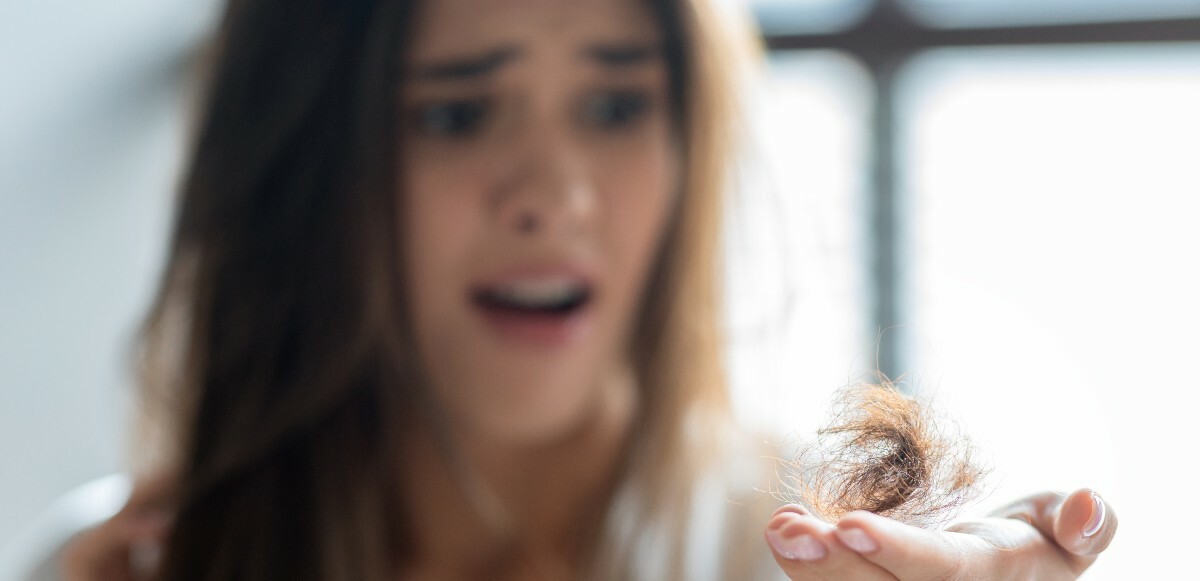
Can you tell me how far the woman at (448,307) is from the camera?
0.78 meters

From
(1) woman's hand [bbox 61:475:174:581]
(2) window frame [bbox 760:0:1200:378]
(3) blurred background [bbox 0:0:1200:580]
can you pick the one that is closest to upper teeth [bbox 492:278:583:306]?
(1) woman's hand [bbox 61:475:174:581]

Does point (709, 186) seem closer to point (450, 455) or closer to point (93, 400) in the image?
point (450, 455)

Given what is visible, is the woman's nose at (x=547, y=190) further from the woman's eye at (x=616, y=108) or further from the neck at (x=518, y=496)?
the neck at (x=518, y=496)

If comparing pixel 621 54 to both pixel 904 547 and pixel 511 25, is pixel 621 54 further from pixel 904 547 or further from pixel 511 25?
pixel 904 547

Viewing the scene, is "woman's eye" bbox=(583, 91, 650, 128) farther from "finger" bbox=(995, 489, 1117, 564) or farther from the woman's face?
"finger" bbox=(995, 489, 1117, 564)

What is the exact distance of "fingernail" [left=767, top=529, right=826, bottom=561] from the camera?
0.30 meters

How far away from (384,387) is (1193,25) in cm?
145

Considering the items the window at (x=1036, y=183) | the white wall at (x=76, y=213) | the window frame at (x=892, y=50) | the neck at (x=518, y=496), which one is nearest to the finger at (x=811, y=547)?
the neck at (x=518, y=496)

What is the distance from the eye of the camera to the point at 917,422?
1.23 feet

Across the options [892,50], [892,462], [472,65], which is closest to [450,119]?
[472,65]

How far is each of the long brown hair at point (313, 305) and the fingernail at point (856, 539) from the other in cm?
57

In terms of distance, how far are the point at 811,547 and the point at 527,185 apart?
19.6 inches

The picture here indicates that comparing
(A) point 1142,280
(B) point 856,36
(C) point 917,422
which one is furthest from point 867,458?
(B) point 856,36

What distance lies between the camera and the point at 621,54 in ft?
2.65
